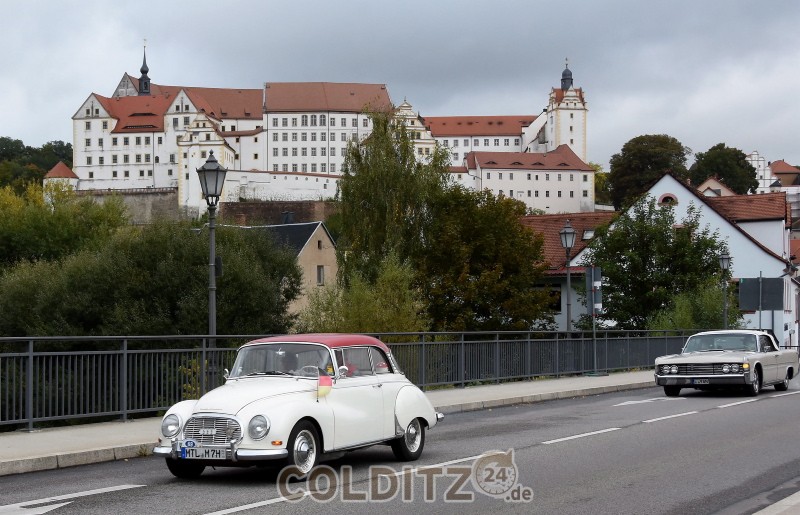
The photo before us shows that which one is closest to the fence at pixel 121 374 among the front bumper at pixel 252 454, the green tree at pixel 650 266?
the front bumper at pixel 252 454

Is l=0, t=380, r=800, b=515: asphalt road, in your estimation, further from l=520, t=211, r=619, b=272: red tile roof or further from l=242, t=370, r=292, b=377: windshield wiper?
l=520, t=211, r=619, b=272: red tile roof

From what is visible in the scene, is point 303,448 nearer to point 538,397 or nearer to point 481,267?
point 538,397

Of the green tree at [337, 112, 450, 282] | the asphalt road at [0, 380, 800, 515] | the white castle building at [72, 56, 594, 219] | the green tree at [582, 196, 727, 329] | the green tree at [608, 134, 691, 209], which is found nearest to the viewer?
the asphalt road at [0, 380, 800, 515]

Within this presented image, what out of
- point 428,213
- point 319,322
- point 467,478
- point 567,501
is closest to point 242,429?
point 467,478

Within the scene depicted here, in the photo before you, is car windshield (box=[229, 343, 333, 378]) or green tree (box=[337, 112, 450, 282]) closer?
car windshield (box=[229, 343, 333, 378])

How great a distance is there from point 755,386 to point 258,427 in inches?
617

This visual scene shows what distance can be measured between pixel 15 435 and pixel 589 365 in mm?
20684

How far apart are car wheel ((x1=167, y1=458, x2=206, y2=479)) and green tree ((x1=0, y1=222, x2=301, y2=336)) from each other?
34066mm

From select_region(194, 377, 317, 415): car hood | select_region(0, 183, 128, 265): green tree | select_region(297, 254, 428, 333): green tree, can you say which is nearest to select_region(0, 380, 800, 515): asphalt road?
select_region(194, 377, 317, 415): car hood

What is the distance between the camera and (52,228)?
8188 centimetres

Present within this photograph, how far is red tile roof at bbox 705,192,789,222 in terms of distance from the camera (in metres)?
63.9

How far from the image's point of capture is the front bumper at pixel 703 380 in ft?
73.4

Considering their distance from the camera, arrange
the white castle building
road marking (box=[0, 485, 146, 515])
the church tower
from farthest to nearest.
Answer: the church tower → the white castle building → road marking (box=[0, 485, 146, 515])

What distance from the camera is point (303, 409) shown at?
1048cm
